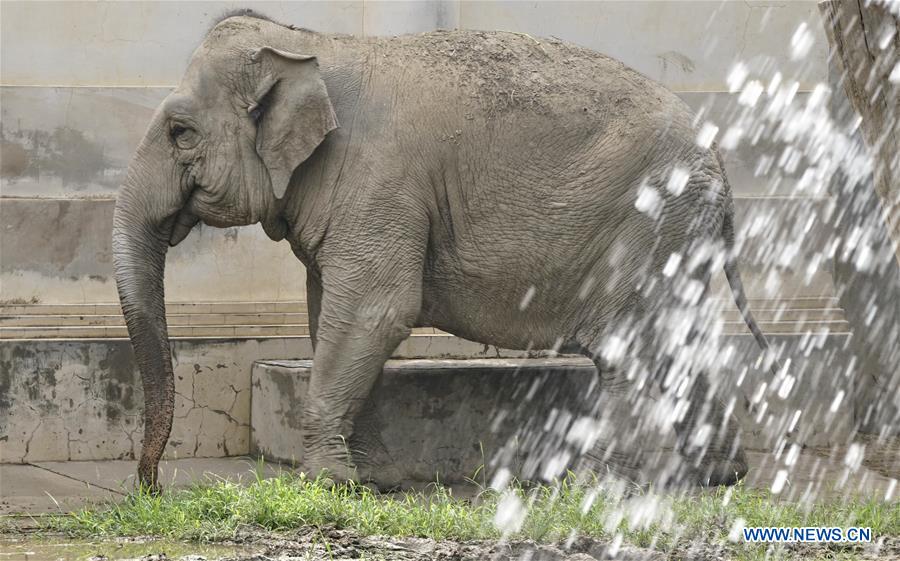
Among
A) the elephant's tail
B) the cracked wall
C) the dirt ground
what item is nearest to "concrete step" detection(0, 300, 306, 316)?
the cracked wall

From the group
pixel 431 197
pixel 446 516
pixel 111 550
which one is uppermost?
pixel 431 197

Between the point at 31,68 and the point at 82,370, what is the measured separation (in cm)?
195

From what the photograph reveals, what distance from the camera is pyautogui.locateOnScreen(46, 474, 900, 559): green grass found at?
5555 millimetres

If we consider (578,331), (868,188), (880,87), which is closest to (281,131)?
(578,331)

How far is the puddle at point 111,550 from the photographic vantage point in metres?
5.24

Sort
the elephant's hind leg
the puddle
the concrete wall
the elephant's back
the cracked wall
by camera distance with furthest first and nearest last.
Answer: the concrete wall, the cracked wall, the elephant's back, the elephant's hind leg, the puddle

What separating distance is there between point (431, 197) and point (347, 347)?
2.79 ft

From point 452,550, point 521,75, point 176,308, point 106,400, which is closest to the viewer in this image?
point 452,550

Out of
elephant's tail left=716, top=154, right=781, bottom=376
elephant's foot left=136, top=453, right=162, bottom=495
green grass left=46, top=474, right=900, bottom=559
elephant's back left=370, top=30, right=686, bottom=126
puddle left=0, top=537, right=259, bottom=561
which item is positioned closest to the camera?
puddle left=0, top=537, right=259, bottom=561

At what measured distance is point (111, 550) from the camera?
Result: 5.37 m

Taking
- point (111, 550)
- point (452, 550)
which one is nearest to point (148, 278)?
point (111, 550)

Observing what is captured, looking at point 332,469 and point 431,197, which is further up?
point 431,197

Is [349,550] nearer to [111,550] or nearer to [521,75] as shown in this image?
[111,550]

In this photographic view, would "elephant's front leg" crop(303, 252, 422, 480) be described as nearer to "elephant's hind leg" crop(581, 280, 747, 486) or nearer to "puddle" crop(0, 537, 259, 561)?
"elephant's hind leg" crop(581, 280, 747, 486)
